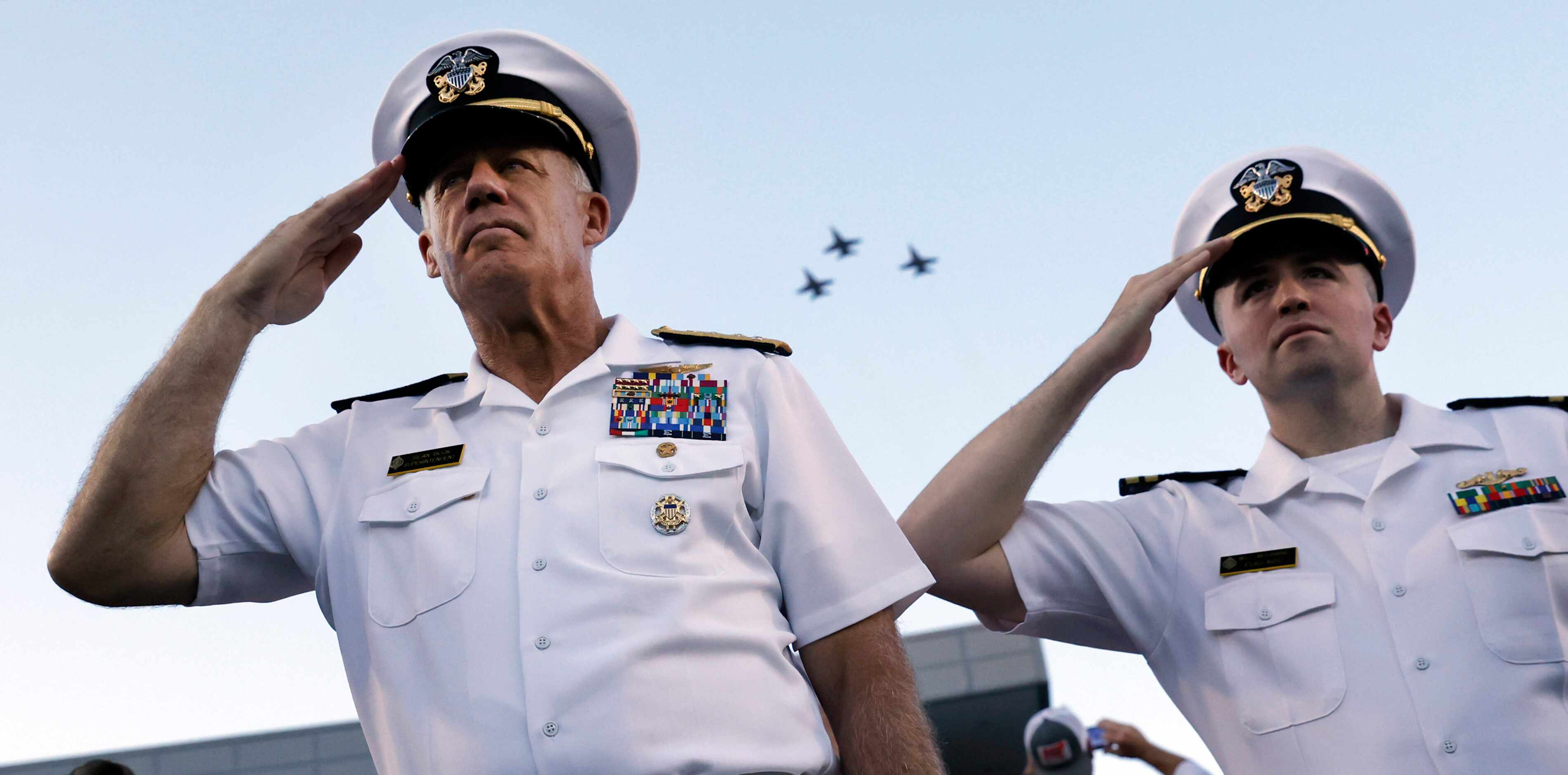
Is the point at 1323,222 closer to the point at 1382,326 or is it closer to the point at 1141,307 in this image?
the point at 1382,326

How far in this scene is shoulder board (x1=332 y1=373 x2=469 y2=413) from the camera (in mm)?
3408

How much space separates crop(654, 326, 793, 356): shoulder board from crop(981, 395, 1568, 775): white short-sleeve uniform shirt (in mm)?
1015

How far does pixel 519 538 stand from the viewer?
2.84 metres

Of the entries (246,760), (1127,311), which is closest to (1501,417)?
(1127,311)

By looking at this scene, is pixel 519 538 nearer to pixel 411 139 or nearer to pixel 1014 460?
pixel 411 139

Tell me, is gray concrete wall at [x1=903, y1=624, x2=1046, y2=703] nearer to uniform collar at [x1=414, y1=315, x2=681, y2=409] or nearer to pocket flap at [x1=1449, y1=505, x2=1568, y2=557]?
pocket flap at [x1=1449, y1=505, x2=1568, y2=557]

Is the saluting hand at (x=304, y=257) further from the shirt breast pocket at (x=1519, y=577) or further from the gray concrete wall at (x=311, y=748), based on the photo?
the gray concrete wall at (x=311, y=748)

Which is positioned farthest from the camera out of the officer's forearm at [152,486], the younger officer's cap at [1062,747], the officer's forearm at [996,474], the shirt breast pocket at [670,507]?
the younger officer's cap at [1062,747]

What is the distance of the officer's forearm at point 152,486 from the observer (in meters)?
2.93

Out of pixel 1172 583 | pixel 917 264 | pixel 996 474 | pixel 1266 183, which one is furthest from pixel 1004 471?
pixel 917 264

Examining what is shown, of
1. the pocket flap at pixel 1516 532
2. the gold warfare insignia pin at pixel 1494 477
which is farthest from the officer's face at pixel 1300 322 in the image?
the pocket flap at pixel 1516 532

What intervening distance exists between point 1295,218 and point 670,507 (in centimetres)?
253

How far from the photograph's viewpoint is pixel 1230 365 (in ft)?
15.1

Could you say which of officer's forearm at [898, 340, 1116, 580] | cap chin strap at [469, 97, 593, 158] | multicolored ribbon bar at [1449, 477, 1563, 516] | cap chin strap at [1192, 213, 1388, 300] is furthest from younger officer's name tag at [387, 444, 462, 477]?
multicolored ribbon bar at [1449, 477, 1563, 516]
